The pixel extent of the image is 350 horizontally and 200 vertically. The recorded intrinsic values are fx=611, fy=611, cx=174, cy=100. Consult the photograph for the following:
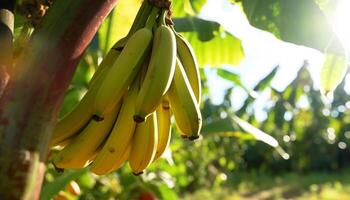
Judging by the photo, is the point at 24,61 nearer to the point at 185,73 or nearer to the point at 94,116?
the point at 94,116

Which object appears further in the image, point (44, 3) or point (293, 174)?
point (293, 174)

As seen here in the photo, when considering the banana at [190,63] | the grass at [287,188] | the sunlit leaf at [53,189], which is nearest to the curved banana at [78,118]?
the banana at [190,63]

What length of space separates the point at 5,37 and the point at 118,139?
180 millimetres

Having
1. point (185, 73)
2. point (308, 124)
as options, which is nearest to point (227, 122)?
point (185, 73)

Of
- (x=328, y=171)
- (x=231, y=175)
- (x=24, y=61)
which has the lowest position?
(x=328, y=171)

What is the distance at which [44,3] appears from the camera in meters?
0.80

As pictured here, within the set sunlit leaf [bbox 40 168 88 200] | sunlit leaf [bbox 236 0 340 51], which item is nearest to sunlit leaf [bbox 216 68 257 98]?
sunlit leaf [bbox 40 168 88 200]

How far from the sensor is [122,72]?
69 centimetres

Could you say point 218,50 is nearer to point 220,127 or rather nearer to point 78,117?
point 220,127

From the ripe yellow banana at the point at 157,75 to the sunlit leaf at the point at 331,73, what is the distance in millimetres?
306

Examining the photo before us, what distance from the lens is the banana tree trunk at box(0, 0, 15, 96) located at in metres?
0.60

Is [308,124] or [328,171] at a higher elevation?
[308,124]

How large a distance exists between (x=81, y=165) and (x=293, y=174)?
537 inches

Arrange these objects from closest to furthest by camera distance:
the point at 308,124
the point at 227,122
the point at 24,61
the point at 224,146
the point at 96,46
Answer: the point at 24,61 < the point at 227,122 < the point at 96,46 < the point at 224,146 < the point at 308,124
